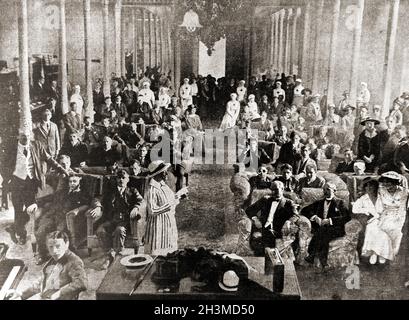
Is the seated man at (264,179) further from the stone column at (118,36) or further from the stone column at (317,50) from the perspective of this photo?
the stone column at (118,36)

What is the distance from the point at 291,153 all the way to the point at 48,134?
4.20 meters

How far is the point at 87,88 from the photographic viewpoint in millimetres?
8719

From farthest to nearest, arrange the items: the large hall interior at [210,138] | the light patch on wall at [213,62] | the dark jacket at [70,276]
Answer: the light patch on wall at [213,62]
the large hall interior at [210,138]
the dark jacket at [70,276]

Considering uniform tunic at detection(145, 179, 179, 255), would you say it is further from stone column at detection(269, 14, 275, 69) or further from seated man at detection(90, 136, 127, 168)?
stone column at detection(269, 14, 275, 69)

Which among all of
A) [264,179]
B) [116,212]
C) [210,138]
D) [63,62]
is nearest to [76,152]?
[116,212]

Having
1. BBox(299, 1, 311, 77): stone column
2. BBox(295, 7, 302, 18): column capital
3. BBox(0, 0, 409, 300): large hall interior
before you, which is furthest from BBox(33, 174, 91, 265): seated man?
BBox(295, 7, 302, 18): column capital

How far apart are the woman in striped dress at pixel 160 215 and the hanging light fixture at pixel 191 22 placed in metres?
2.38

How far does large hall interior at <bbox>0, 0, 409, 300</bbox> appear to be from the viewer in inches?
333

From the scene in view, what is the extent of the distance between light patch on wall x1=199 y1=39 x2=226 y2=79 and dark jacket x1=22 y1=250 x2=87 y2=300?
3.87m

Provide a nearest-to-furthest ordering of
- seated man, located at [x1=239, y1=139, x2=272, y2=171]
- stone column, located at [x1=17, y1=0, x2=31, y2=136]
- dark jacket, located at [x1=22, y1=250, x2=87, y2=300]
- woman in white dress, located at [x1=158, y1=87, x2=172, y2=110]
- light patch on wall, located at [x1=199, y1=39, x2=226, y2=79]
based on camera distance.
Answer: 1. dark jacket, located at [x1=22, y1=250, x2=87, y2=300]
2. stone column, located at [x1=17, y1=0, x2=31, y2=136]
3. seated man, located at [x1=239, y1=139, x2=272, y2=171]
4. light patch on wall, located at [x1=199, y1=39, x2=226, y2=79]
5. woman in white dress, located at [x1=158, y1=87, x2=172, y2=110]

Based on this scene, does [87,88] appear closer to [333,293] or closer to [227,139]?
[227,139]

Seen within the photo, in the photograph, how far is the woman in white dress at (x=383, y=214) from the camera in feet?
28.1

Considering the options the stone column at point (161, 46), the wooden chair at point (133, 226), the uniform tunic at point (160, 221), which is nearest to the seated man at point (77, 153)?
the wooden chair at point (133, 226)

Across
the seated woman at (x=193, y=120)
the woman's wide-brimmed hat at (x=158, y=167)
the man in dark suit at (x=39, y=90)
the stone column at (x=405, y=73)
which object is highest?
the stone column at (x=405, y=73)
